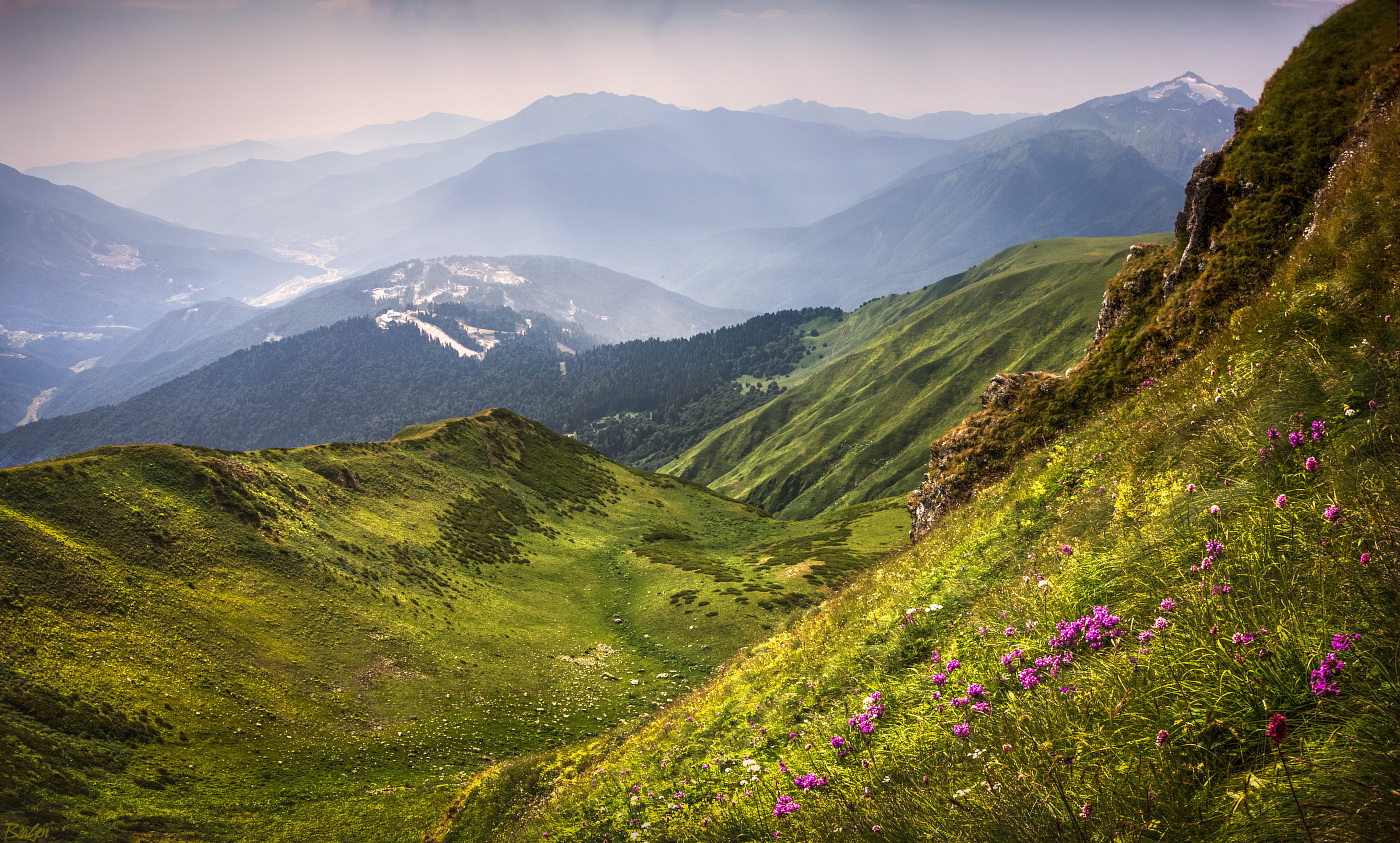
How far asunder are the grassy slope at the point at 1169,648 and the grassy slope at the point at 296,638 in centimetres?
2250

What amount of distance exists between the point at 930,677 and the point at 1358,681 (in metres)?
4.47

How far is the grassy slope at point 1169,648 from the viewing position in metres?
3.88

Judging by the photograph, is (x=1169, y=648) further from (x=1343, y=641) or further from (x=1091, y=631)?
(x=1343, y=641)

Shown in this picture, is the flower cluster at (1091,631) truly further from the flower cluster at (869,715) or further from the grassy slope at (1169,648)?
the flower cluster at (869,715)

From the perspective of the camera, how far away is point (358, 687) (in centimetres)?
3688

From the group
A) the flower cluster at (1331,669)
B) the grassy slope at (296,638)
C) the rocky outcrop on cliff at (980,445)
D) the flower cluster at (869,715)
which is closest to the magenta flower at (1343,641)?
the flower cluster at (1331,669)

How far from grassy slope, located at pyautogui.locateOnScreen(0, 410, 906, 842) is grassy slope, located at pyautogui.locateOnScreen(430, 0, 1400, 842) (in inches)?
886

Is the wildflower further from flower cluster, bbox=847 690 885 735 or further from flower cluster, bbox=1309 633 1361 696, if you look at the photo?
flower cluster, bbox=847 690 885 735

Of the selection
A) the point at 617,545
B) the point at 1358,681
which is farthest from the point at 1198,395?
the point at 617,545

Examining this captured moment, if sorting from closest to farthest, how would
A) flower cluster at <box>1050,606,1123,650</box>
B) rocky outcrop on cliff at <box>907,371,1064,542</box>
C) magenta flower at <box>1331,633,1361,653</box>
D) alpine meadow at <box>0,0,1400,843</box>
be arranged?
magenta flower at <box>1331,633,1361,653</box> → alpine meadow at <box>0,0,1400,843</box> → flower cluster at <box>1050,606,1123,650</box> → rocky outcrop on cliff at <box>907,371,1064,542</box>

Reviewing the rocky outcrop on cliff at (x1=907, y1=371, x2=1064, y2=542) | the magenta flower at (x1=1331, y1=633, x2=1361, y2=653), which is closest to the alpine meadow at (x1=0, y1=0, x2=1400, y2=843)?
the magenta flower at (x1=1331, y1=633, x2=1361, y2=653)

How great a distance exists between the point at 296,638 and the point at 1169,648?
1824 inches

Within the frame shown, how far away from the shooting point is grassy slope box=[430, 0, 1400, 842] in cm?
388

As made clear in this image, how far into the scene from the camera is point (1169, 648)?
4.78m
